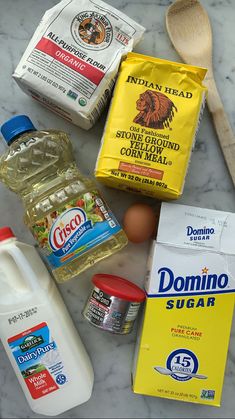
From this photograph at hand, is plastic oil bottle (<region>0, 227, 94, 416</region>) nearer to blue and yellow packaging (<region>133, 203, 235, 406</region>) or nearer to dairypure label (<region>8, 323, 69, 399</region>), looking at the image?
dairypure label (<region>8, 323, 69, 399</region>)

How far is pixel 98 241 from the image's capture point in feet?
2.77

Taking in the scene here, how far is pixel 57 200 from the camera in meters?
0.87

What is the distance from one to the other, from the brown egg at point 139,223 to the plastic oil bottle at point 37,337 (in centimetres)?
19

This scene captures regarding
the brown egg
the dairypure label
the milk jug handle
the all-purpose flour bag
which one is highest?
the all-purpose flour bag

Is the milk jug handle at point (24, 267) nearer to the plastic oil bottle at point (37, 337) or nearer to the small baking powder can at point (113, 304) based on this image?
the plastic oil bottle at point (37, 337)

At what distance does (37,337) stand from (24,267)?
0.14 meters

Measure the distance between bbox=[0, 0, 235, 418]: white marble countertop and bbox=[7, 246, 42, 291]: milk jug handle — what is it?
0.42 ft

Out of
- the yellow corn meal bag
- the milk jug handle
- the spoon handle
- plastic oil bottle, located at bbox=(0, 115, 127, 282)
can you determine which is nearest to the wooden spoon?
the spoon handle

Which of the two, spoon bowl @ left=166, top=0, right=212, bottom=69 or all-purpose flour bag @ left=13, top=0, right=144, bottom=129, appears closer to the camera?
all-purpose flour bag @ left=13, top=0, right=144, bottom=129

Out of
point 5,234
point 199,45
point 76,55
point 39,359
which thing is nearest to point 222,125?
point 199,45

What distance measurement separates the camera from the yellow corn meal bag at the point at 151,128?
813mm

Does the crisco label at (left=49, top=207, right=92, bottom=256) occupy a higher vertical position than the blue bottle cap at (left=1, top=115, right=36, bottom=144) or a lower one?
lower

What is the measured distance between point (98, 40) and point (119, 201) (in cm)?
31

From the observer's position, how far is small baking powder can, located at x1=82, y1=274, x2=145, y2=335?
0.86 m
